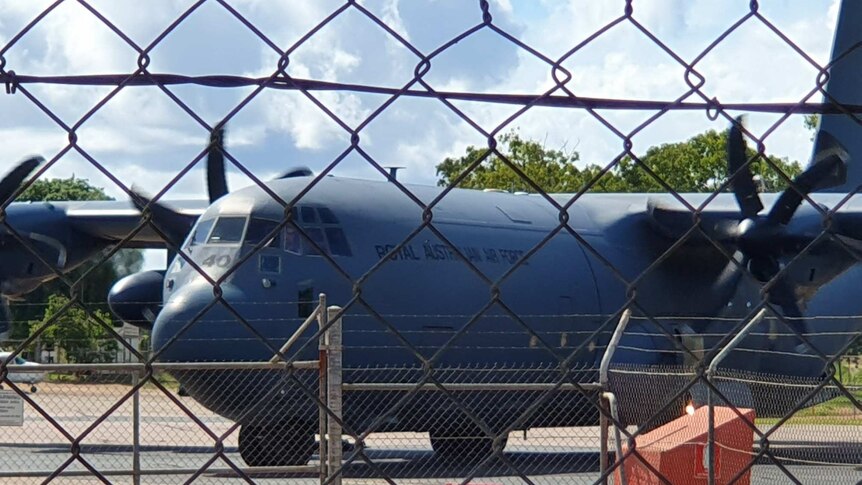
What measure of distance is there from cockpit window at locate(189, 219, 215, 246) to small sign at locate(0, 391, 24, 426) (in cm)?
188

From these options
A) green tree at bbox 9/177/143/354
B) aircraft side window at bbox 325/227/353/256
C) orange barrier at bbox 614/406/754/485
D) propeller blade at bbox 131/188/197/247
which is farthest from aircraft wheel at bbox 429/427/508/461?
green tree at bbox 9/177/143/354

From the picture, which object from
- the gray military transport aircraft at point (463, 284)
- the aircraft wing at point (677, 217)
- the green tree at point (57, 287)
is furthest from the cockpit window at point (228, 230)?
the green tree at point (57, 287)

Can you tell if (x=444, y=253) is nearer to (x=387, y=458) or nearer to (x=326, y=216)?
(x=326, y=216)

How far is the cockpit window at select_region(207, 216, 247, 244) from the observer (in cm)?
906

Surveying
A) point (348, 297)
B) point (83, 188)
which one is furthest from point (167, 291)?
point (83, 188)

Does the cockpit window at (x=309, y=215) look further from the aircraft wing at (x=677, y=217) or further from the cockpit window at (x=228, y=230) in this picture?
the aircraft wing at (x=677, y=217)

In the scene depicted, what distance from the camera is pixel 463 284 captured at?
32.7 ft

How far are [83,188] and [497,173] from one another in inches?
520

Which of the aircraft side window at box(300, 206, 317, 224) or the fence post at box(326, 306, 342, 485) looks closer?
the fence post at box(326, 306, 342, 485)

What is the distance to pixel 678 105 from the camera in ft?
6.03

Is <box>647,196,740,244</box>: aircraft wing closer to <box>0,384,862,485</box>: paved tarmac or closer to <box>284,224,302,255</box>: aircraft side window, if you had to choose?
<box>0,384,862,485</box>: paved tarmac

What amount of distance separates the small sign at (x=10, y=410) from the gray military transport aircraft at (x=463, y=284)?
1.08 m

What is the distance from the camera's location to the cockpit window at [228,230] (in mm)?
9062

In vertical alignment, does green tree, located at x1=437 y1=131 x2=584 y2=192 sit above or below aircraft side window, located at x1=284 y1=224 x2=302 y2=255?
above
